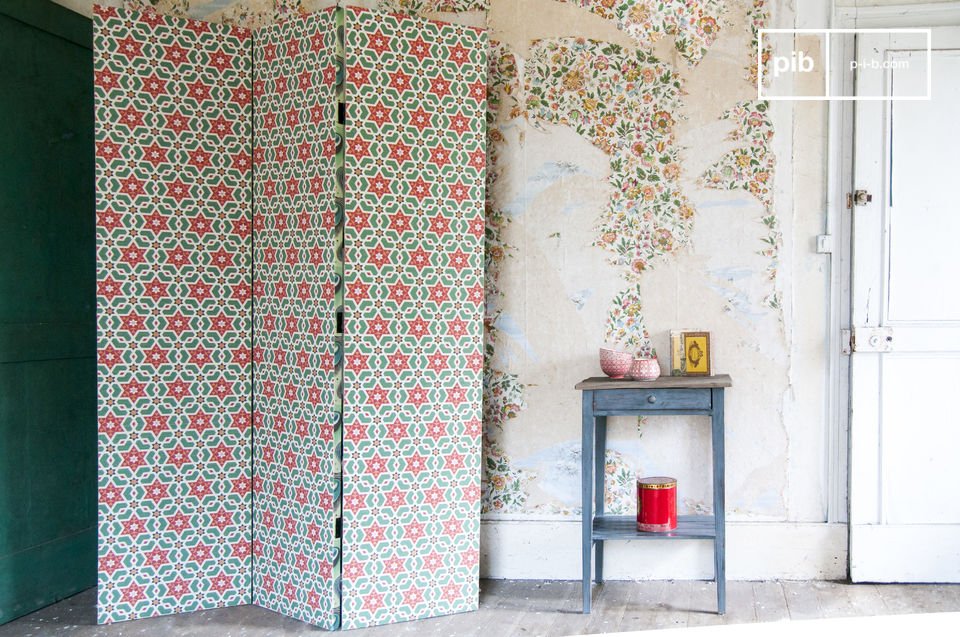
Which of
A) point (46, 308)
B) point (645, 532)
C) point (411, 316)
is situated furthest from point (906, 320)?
point (46, 308)

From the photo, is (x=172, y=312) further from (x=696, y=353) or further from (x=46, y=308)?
(x=696, y=353)

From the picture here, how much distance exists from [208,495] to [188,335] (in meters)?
0.67

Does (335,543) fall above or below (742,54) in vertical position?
below

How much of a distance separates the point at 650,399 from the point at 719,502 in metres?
0.50

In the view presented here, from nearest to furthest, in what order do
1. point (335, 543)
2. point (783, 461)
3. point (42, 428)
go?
point (335, 543) < point (42, 428) < point (783, 461)

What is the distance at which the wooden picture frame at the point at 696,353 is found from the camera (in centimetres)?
372

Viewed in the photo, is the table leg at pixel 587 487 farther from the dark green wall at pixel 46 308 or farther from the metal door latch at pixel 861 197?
the dark green wall at pixel 46 308

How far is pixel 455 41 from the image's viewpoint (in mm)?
3418

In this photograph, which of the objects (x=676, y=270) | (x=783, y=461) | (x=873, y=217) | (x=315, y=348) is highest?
(x=873, y=217)

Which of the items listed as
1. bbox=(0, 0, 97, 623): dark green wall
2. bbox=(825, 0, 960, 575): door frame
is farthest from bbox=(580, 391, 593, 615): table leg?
bbox=(0, 0, 97, 623): dark green wall

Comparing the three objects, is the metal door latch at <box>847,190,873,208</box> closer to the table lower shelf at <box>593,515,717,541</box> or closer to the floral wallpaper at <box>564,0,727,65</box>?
the floral wallpaper at <box>564,0,727,65</box>

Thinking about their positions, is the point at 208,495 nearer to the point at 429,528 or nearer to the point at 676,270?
the point at 429,528

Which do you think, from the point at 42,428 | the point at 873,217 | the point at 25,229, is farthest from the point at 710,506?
the point at 25,229

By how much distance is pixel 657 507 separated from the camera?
3.47 metres
